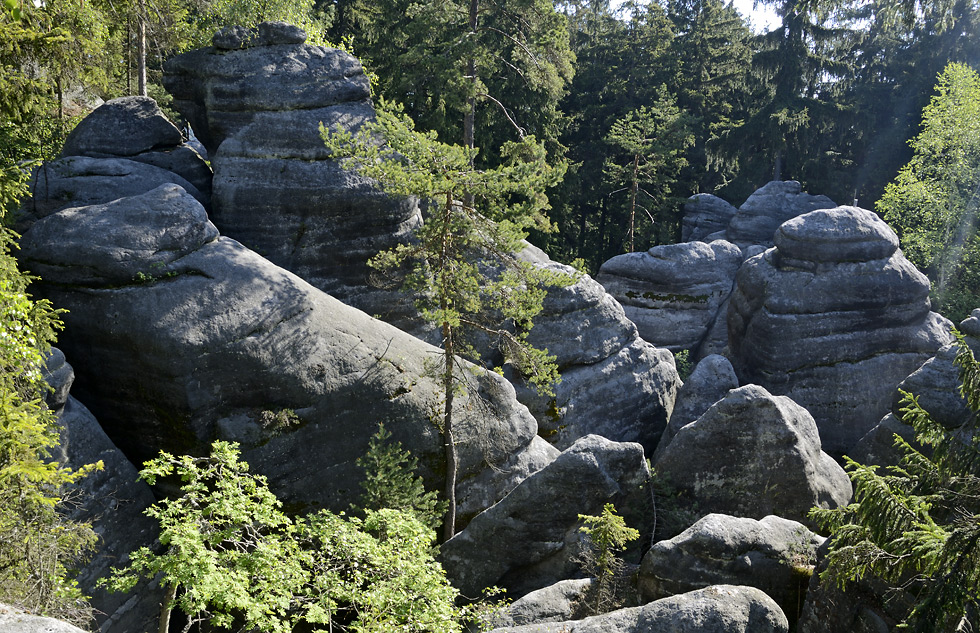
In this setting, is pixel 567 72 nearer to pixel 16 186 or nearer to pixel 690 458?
pixel 690 458

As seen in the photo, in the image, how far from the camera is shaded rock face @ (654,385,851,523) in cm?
1305

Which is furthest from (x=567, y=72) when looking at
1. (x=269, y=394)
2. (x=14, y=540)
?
(x=14, y=540)

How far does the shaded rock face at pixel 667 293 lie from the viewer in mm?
25047

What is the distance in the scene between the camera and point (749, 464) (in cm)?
1320

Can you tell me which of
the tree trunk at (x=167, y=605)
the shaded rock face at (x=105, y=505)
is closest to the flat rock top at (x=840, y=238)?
the shaded rock face at (x=105, y=505)

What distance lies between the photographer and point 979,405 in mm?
6809

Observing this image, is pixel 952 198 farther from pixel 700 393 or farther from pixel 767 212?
pixel 700 393

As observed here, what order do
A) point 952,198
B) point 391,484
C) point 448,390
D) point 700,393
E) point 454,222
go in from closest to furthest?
point 454,222 → point 391,484 → point 448,390 → point 700,393 → point 952,198

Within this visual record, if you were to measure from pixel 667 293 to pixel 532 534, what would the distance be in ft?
50.7

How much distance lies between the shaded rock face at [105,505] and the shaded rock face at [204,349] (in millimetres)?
763

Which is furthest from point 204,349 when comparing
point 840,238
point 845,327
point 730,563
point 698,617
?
point 840,238

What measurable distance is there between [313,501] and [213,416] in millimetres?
2208

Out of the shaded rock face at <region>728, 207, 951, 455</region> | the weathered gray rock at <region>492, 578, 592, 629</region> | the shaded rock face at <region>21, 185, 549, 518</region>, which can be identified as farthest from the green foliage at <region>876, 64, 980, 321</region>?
the shaded rock face at <region>21, 185, 549, 518</region>

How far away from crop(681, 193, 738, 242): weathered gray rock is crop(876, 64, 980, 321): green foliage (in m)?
7.41
